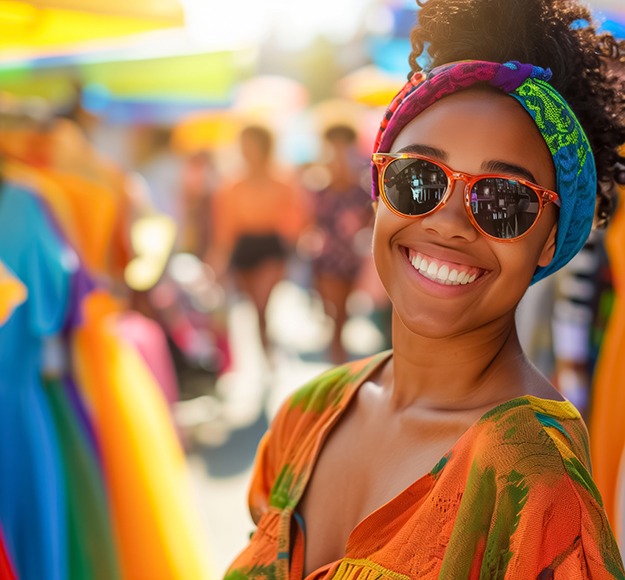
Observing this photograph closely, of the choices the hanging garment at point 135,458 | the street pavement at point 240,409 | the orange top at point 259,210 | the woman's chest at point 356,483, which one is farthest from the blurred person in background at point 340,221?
the woman's chest at point 356,483

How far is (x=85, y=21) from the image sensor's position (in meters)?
3.01

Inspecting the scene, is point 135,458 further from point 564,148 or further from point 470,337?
point 564,148

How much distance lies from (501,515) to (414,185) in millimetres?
527

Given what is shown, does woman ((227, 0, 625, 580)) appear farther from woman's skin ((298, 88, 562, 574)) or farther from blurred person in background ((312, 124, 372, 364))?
blurred person in background ((312, 124, 372, 364))

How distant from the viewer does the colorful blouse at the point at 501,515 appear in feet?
3.77

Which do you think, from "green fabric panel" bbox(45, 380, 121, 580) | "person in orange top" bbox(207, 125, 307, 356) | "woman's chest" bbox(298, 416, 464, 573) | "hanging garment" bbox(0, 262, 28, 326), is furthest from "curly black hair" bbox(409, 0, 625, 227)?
"person in orange top" bbox(207, 125, 307, 356)

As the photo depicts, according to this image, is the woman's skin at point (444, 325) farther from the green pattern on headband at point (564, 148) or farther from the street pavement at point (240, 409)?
the street pavement at point (240, 409)

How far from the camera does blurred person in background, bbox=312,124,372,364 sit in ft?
24.1

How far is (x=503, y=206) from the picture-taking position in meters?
1.35

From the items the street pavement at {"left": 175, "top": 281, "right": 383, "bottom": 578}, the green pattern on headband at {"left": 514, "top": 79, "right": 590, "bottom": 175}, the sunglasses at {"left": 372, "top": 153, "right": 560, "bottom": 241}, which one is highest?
the green pattern on headband at {"left": 514, "top": 79, "right": 590, "bottom": 175}

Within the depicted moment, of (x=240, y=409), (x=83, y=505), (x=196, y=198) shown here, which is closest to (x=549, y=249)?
(x=83, y=505)

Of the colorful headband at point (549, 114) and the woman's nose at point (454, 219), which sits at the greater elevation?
the colorful headband at point (549, 114)

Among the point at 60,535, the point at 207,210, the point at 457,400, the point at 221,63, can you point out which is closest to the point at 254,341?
the point at 207,210

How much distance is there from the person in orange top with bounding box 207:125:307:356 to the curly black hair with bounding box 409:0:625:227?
599 centimetres
